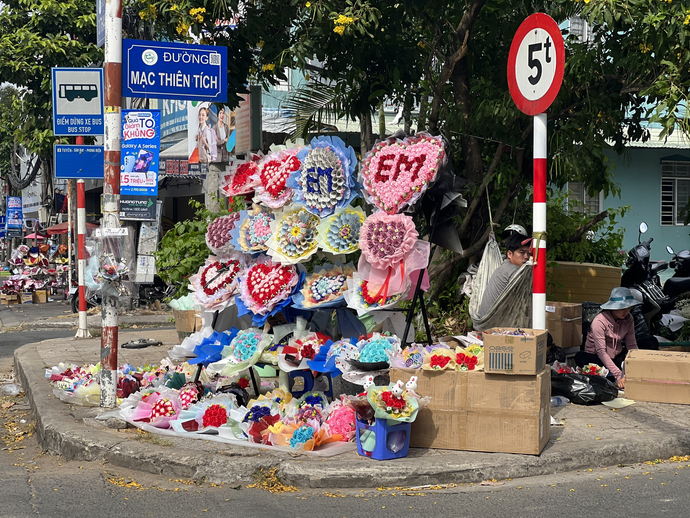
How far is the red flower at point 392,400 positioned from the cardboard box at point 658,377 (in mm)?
2770

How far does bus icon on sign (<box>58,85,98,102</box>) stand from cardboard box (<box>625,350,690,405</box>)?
19.4 ft

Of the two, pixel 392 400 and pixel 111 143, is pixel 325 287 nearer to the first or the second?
pixel 392 400

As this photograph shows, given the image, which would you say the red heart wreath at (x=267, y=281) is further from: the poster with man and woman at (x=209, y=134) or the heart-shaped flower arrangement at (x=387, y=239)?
the poster with man and woman at (x=209, y=134)

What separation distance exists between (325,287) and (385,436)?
5.73 ft

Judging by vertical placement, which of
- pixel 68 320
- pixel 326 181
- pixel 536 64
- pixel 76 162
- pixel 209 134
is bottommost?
pixel 68 320

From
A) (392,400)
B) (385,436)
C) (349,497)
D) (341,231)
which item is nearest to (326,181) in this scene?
(341,231)

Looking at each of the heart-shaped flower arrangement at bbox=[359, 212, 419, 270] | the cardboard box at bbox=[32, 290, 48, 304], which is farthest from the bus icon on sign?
the cardboard box at bbox=[32, 290, 48, 304]

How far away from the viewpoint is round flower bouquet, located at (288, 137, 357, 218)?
266 inches

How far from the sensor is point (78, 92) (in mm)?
Result: 8320

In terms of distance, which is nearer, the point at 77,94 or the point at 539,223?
the point at 539,223

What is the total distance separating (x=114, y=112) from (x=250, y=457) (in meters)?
3.15

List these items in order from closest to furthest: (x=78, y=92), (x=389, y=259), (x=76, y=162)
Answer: (x=389, y=259) < (x=78, y=92) < (x=76, y=162)

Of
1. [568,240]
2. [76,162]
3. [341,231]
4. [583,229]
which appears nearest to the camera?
[341,231]

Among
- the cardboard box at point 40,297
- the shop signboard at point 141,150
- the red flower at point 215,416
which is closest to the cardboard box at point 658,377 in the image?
the red flower at point 215,416
